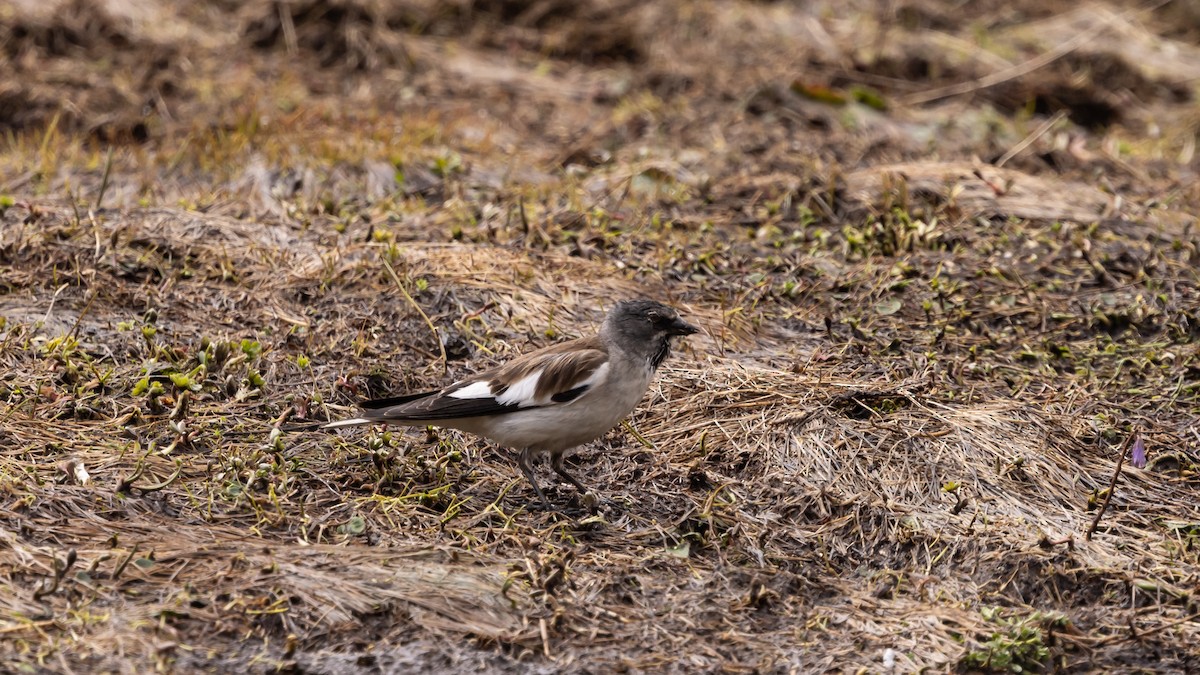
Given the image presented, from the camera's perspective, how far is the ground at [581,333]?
5.00 m

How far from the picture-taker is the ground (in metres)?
5.00

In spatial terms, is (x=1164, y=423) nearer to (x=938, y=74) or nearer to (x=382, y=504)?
(x=382, y=504)

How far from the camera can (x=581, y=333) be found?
7273 mm

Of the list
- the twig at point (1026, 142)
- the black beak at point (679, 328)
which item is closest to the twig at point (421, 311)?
the black beak at point (679, 328)

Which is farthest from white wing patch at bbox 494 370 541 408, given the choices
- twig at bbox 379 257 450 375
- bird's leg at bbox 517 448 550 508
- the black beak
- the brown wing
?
twig at bbox 379 257 450 375

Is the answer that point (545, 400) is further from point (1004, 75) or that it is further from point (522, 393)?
point (1004, 75)

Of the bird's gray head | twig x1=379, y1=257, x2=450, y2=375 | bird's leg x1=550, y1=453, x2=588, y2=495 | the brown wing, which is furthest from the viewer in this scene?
twig x1=379, y1=257, x2=450, y2=375

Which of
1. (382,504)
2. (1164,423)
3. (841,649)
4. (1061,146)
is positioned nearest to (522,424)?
(382,504)

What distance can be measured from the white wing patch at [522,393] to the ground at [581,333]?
47cm

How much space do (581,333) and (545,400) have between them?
4.60 ft

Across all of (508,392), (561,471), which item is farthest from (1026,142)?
(508,392)

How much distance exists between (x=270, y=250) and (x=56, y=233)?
4.12 feet

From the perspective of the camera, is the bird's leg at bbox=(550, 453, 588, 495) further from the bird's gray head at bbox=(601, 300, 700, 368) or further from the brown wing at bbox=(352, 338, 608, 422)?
the bird's gray head at bbox=(601, 300, 700, 368)

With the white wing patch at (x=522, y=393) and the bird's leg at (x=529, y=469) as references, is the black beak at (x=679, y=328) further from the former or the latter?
the bird's leg at (x=529, y=469)
